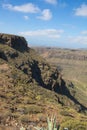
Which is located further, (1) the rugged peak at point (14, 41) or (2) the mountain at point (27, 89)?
(1) the rugged peak at point (14, 41)

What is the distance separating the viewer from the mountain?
3819 centimetres

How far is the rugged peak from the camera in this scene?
256 ft

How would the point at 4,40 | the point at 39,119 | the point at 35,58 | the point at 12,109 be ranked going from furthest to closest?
the point at 35,58 < the point at 4,40 < the point at 12,109 < the point at 39,119

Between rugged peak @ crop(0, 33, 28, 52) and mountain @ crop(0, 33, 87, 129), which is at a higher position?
rugged peak @ crop(0, 33, 28, 52)

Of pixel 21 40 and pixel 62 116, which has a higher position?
pixel 21 40

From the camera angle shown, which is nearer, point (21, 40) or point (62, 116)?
point (62, 116)

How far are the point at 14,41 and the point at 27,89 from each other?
28.0m

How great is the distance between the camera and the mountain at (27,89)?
38.2 m

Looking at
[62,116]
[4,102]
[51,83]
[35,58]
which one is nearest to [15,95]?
[4,102]

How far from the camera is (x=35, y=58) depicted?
8506cm

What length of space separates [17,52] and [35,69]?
6121 millimetres

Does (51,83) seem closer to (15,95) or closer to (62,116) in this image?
(15,95)

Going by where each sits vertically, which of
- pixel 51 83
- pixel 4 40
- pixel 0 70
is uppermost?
pixel 4 40

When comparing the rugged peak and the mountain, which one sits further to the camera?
the rugged peak
